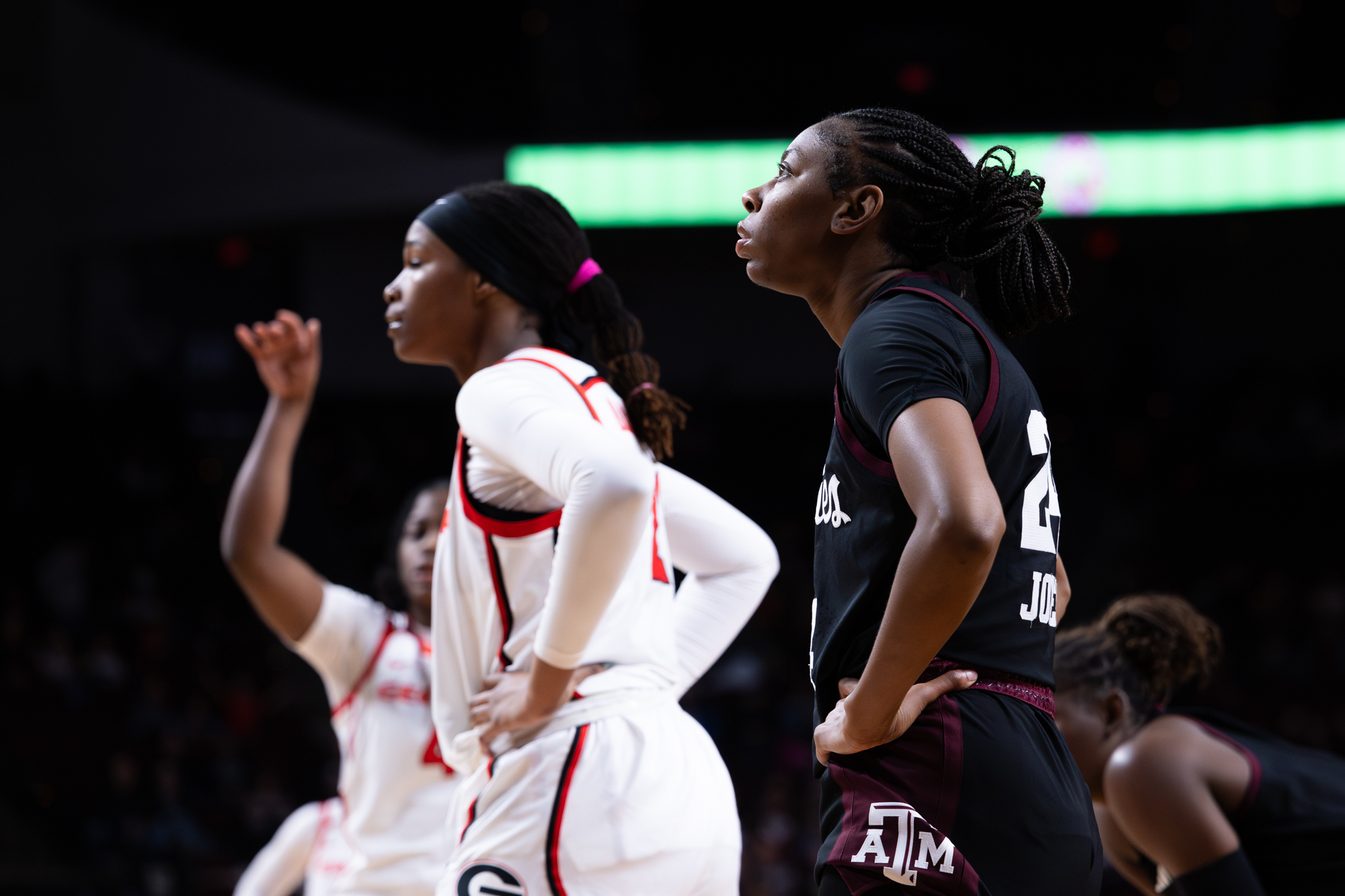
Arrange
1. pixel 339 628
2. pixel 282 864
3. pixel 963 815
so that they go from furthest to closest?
pixel 282 864 → pixel 339 628 → pixel 963 815

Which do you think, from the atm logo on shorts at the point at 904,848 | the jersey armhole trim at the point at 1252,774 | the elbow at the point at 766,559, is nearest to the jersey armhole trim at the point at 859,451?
the atm logo on shorts at the point at 904,848

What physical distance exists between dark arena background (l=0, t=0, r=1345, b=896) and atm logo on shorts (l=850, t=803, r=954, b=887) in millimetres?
7964

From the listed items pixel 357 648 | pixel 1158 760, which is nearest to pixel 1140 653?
pixel 1158 760

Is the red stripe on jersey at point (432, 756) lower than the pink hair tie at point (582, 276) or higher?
lower

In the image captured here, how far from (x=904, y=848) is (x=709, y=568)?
3.76ft

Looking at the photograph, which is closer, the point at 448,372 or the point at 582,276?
the point at 582,276

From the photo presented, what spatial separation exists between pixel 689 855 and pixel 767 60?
10.4 metres

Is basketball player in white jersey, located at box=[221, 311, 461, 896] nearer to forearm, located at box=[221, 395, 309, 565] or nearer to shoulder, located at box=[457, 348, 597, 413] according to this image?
forearm, located at box=[221, 395, 309, 565]

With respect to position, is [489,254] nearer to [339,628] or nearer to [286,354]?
[286,354]

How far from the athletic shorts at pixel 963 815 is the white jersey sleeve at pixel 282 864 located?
11.3ft

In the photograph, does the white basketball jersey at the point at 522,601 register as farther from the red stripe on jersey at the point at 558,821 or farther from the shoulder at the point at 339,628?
the shoulder at the point at 339,628

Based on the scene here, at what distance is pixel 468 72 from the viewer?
39.0ft

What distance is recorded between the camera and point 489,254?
232 centimetres

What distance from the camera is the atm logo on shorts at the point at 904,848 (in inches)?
55.3
